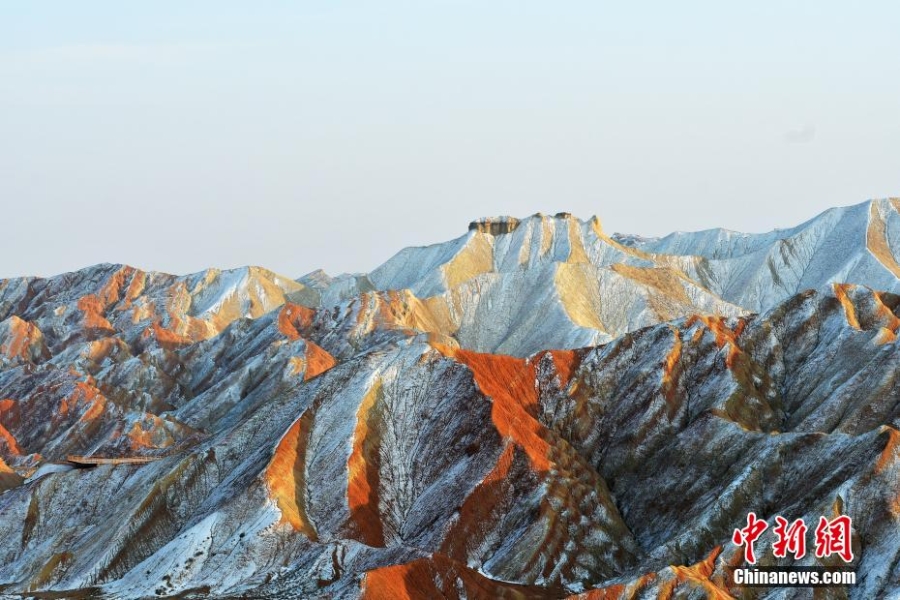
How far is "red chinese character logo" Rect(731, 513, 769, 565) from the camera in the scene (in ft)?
305

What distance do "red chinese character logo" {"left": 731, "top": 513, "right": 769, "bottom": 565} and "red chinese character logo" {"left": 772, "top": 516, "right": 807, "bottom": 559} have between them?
1.39 meters

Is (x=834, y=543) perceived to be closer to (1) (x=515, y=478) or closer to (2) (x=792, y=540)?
(2) (x=792, y=540)

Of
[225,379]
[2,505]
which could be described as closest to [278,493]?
[2,505]

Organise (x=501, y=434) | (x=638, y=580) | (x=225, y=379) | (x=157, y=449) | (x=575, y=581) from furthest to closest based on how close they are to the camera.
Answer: (x=225, y=379), (x=157, y=449), (x=501, y=434), (x=575, y=581), (x=638, y=580)

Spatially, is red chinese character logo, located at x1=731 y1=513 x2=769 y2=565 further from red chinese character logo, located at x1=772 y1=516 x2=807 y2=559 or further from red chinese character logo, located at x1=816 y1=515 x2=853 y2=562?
red chinese character logo, located at x1=816 y1=515 x2=853 y2=562

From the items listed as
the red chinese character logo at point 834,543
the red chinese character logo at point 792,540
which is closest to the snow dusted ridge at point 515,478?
the red chinese character logo at point 792,540

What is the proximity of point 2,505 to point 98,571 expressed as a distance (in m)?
24.0

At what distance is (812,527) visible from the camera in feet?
310

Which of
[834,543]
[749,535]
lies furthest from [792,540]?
[749,535]

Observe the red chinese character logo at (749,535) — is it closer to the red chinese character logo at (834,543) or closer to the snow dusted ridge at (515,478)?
the snow dusted ridge at (515,478)

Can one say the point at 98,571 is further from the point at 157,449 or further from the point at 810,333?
the point at 810,333

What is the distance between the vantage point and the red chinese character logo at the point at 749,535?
305 feet

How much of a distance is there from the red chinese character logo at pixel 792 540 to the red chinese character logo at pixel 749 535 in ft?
4.55

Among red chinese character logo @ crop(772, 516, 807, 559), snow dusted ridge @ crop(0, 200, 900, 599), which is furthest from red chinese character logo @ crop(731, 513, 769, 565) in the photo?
red chinese character logo @ crop(772, 516, 807, 559)
